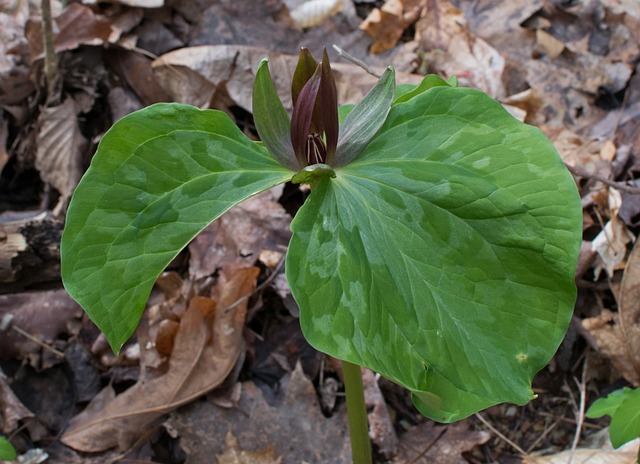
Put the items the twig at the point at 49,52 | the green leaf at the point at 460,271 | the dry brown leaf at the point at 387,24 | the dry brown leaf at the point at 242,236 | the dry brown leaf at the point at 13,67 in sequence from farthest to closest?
the dry brown leaf at the point at 387,24, the dry brown leaf at the point at 13,67, the twig at the point at 49,52, the dry brown leaf at the point at 242,236, the green leaf at the point at 460,271

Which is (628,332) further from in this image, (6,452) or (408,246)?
(6,452)

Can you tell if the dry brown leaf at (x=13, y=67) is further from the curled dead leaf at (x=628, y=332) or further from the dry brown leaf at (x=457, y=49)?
the curled dead leaf at (x=628, y=332)

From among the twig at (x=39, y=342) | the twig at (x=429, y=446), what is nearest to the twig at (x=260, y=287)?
the twig at (x=39, y=342)

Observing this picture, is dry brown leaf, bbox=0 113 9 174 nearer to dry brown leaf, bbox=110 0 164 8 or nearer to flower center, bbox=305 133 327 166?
dry brown leaf, bbox=110 0 164 8

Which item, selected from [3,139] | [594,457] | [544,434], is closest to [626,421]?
[594,457]

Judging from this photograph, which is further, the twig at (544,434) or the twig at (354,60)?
the twig at (544,434)

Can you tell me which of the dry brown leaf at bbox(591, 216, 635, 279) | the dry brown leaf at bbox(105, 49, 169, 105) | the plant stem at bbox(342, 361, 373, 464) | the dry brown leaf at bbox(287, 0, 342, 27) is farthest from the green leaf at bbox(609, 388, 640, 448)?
the dry brown leaf at bbox(287, 0, 342, 27)

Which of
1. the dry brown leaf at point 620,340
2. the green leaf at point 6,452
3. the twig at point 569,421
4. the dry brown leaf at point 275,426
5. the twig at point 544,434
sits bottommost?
the twig at point 544,434
